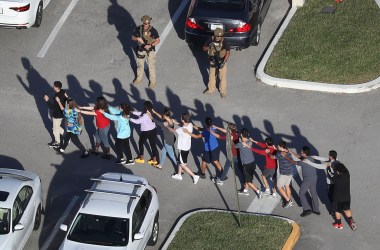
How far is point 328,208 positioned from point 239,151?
2.01 m

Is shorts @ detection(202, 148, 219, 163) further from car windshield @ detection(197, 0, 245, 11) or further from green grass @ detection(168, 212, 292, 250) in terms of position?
car windshield @ detection(197, 0, 245, 11)

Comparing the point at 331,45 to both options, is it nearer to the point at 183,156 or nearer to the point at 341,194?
the point at 183,156

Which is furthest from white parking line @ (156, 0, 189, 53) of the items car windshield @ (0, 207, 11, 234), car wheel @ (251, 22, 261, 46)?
car windshield @ (0, 207, 11, 234)

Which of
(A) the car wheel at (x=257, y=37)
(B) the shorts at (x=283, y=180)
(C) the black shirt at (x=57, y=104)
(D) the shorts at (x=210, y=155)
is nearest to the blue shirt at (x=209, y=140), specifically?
(D) the shorts at (x=210, y=155)

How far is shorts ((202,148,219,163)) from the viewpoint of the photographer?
760 inches

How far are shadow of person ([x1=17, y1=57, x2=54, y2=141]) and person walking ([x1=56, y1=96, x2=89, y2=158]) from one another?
0.85m

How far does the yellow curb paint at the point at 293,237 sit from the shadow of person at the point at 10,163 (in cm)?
588

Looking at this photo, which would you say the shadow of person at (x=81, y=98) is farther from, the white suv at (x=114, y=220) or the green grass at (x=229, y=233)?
the green grass at (x=229, y=233)

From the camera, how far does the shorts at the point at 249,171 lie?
18.6 m

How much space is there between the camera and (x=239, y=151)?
733 inches

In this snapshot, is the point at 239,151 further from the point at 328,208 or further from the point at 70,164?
the point at 70,164

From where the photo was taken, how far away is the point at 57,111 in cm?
2017

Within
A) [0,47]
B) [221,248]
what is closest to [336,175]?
[221,248]

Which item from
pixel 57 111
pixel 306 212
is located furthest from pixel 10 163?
pixel 306 212
